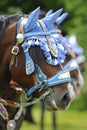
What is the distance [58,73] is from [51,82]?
3.8 inches

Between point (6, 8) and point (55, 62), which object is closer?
point (55, 62)

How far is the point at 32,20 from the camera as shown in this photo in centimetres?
515

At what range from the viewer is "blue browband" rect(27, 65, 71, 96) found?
514 centimetres

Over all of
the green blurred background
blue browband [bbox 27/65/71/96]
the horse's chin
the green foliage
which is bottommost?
the horse's chin

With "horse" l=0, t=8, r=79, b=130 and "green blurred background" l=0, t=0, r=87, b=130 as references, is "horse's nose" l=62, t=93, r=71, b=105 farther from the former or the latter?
"green blurred background" l=0, t=0, r=87, b=130

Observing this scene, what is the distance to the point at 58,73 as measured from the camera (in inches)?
203

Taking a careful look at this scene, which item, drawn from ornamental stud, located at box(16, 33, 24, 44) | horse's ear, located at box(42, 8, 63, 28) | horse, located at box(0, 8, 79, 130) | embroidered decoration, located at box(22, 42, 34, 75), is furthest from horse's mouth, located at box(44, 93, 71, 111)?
horse's ear, located at box(42, 8, 63, 28)

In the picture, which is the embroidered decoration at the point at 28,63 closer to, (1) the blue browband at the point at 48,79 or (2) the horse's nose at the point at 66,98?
(1) the blue browband at the point at 48,79

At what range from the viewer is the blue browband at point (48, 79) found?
5.14 metres

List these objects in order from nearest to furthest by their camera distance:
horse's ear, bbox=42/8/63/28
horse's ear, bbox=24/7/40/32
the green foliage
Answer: horse's ear, bbox=24/7/40/32, horse's ear, bbox=42/8/63/28, the green foliage

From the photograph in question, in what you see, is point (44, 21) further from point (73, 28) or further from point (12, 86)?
point (73, 28)

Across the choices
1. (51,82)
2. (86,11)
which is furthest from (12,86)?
(86,11)

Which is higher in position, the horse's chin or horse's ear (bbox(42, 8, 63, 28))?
horse's ear (bbox(42, 8, 63, 28))

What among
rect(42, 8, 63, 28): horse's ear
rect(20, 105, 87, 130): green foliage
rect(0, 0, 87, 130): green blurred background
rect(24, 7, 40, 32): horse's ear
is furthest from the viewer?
rect(20, 105, 87, 130): green foliage
